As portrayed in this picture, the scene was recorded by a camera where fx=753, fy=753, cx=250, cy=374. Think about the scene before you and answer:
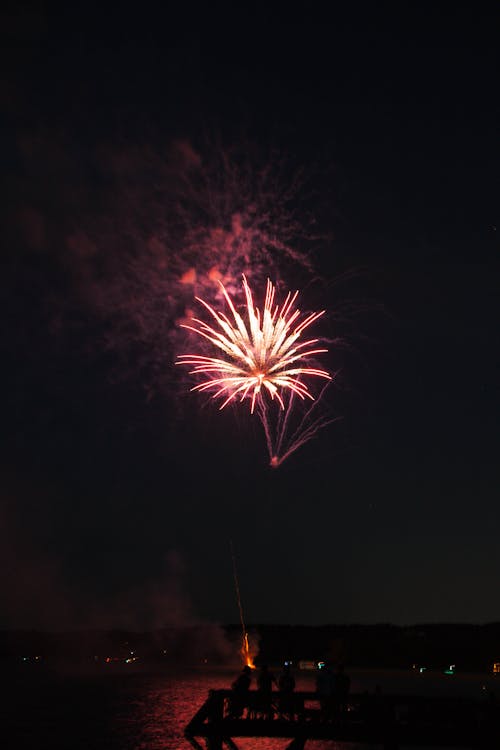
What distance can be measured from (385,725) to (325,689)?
2418mm

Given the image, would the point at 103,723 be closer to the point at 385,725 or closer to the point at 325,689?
the point at 325,689

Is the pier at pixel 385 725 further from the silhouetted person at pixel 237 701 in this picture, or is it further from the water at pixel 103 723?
the water at pixel 103 723

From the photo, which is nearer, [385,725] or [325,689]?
[385,725]

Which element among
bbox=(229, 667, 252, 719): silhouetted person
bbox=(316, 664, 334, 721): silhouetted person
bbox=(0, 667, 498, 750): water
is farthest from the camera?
bbox=(0, 667, 498, 750): water

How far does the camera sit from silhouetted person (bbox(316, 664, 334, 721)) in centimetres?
1721

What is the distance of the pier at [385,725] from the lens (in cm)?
1570

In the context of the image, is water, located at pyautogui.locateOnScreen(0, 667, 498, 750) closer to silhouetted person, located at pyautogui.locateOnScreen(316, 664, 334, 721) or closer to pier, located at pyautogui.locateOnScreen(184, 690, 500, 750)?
silhouetted person, located at pyautogui.locateOnScreen(316, 664, 334, 721)

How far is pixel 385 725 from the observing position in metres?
15.7

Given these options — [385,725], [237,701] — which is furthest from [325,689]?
[385,725]

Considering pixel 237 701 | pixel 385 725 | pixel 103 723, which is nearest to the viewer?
pixel 385 725

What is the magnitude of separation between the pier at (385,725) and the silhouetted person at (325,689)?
18 centimetres

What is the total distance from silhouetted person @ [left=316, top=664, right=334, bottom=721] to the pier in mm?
180

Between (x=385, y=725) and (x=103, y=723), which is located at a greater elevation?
(x=385, y=725)

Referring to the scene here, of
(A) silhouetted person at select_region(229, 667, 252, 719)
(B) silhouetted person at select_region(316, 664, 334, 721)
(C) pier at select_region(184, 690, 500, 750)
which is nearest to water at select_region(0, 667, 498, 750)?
(A) silhouetted person at select_region(229, 667, 252, 719)
